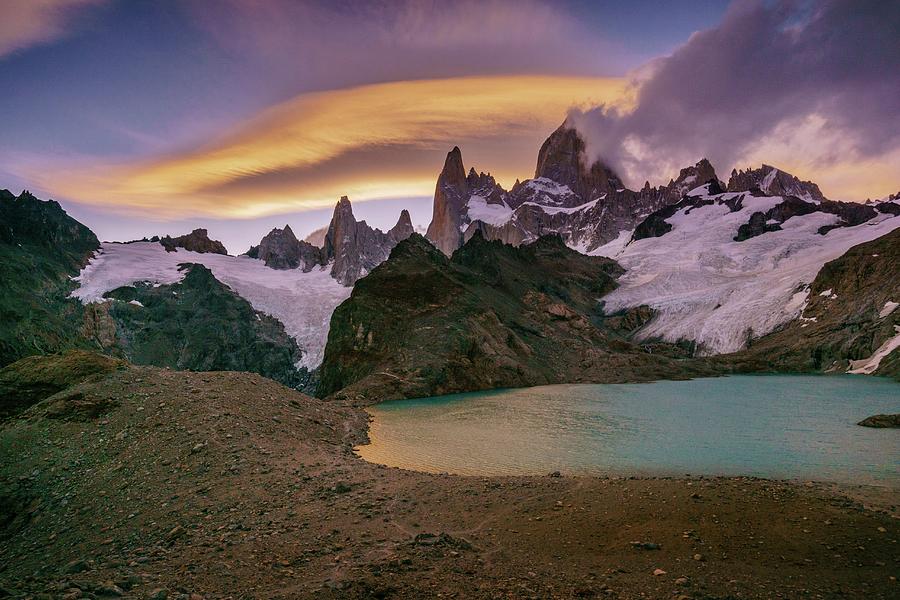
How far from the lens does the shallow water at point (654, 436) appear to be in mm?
20734

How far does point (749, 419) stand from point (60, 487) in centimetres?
4027

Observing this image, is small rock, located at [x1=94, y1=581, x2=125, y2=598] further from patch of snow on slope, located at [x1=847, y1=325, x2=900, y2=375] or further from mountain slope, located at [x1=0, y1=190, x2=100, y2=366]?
patch of snow on slope, located at [x1=847, y1=325, x2=900, y2=375]

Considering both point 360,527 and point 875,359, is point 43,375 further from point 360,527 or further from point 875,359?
point 875,359

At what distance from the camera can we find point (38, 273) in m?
105

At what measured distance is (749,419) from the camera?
3600cm

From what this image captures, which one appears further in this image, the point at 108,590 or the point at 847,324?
the point at 847,324

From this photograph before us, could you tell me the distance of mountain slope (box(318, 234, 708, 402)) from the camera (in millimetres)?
72125

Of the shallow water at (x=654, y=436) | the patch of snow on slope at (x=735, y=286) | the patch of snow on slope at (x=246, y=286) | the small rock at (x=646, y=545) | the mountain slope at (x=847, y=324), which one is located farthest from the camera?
the patch of snow on slope at (x=246, y=286)

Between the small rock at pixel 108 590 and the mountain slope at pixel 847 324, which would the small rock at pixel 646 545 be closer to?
the small rock at pixel 108 590

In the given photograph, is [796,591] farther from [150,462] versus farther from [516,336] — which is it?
[516,336]

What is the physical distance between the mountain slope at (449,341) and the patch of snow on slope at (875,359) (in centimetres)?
2343

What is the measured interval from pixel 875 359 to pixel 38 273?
526ft

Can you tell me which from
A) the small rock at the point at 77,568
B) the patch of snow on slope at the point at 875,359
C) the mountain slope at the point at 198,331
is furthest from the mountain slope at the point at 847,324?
the mountain slope at the point at 198,331

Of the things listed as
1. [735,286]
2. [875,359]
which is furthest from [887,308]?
[735,286]
